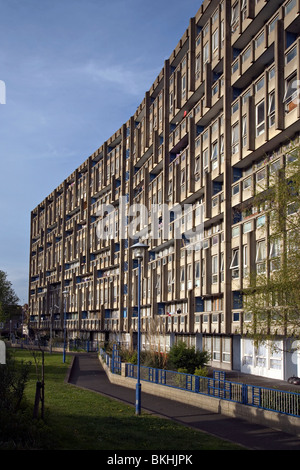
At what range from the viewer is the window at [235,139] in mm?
34438

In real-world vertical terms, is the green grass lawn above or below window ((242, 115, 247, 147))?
below

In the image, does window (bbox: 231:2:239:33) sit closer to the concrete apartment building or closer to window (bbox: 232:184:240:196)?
the concrete apartment building

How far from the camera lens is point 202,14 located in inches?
1626

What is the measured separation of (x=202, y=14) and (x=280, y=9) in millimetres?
12982

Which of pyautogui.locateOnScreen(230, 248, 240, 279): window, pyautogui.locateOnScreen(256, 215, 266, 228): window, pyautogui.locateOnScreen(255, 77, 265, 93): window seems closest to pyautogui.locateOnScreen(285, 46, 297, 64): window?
pyautogui.locateOnScreen(255, 77, 265, 93): window

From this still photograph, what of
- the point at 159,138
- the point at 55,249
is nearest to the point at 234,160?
the point at 159,138

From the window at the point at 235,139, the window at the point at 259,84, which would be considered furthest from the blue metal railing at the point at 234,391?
the window at the point at 259,84

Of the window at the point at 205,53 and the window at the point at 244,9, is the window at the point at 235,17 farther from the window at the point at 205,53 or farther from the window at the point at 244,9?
the window at the point at 205,53

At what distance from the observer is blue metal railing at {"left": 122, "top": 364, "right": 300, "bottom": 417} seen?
16.0m

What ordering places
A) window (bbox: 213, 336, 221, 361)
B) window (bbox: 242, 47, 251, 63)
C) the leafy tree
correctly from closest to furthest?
the leafy tree < window (bbox: 242, 47, 251, 63) < window (bbox: 213, 336, 221, 361)

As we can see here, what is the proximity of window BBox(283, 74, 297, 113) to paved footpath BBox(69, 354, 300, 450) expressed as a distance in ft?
53.4

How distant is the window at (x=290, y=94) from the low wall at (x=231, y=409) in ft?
51.5

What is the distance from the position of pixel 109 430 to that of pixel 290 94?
2049cm
